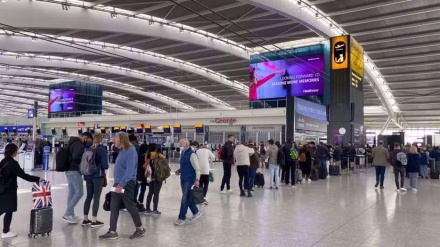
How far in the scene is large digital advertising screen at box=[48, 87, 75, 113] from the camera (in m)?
46.2

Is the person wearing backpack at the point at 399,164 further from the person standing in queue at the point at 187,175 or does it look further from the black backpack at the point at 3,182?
the black backpack at the point at 3,182

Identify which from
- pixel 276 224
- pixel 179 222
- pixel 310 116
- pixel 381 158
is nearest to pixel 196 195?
pixel 179 222

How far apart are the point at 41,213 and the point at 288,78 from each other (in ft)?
80.8

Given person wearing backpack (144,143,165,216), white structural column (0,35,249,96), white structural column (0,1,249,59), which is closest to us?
person wearing backpack (144,143,165,216)

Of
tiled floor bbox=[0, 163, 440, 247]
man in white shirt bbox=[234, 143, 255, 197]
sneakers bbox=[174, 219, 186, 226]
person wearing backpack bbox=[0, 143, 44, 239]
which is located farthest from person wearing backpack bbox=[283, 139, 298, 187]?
person wearing backpack bbox=[0, 143, 44, 239]

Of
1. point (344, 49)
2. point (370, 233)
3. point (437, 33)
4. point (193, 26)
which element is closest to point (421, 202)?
point (370, 233)

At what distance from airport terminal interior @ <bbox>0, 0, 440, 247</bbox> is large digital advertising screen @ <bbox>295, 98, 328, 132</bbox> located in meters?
0.13

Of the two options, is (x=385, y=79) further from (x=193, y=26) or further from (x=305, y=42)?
(x=193, y=26)

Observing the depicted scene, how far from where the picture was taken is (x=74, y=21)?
64.4ft

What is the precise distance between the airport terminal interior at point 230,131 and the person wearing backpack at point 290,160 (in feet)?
0.25

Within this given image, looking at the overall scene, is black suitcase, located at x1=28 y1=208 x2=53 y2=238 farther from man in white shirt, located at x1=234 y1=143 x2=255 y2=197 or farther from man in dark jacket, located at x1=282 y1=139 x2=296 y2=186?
man in dark jacket, located at x1=282 y1=139 x2=296 y2=186

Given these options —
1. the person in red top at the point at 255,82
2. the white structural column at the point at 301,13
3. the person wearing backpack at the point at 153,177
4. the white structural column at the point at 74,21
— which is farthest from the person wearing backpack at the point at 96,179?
the person in red top at the point at 255,82

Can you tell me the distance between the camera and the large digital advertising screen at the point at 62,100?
46.2m

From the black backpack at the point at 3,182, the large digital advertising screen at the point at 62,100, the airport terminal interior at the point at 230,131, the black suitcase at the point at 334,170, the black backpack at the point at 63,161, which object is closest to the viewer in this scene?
the black backpack at the point at 3,182
